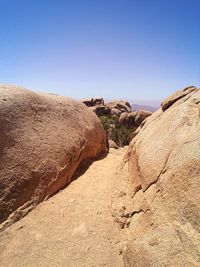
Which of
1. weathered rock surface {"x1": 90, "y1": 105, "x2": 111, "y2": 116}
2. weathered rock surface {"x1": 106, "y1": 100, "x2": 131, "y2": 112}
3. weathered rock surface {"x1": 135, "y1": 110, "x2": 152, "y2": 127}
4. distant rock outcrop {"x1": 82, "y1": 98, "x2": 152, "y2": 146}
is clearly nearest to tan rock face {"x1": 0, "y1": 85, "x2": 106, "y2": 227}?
distant rock outcrop {"x1": 82, "y1": 98, "x2": 152, "y2": 146}

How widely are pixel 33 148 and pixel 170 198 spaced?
129 inches

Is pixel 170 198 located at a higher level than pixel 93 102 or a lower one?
higher

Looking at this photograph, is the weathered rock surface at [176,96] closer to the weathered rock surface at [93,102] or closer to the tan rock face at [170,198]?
the tan rock face at [170,198]

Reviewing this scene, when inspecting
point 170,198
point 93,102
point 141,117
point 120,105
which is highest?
point 170,198

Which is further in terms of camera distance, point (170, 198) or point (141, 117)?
point (141, 117)

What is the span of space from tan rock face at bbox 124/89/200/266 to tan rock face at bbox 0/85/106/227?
1971 millimetres

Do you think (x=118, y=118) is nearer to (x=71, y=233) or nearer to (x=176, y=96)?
(x=176, y=96)

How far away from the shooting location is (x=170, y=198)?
3.97m

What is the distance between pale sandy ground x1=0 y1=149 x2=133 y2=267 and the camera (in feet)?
13.6

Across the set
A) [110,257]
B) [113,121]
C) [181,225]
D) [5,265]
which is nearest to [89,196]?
[110,257]

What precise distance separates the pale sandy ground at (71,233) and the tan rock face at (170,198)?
0.39 m

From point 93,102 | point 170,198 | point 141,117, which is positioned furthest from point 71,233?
point 93,102

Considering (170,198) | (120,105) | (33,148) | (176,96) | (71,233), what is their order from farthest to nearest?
(120,105) → (176,96) → (33,148) → (71,233) → (170,198)

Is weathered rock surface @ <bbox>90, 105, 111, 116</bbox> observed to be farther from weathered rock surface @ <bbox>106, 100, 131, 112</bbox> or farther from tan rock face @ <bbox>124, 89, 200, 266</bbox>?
tan rock face @ <bbox>124, 89, 200, 266</bbox>
